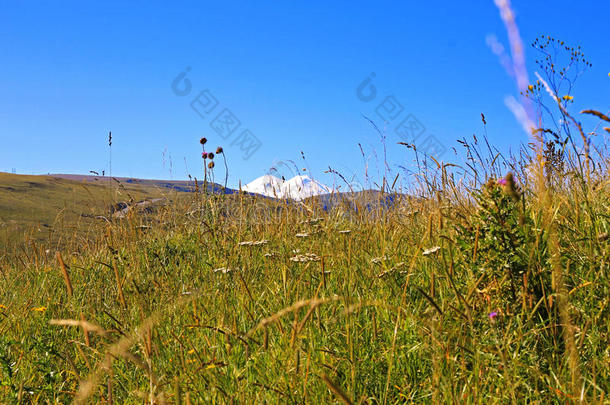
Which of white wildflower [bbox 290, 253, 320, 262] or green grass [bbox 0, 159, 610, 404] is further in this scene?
white wildflower [bbox 290, 253, 320, 262]

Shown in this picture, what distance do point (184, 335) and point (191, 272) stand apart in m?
1.20

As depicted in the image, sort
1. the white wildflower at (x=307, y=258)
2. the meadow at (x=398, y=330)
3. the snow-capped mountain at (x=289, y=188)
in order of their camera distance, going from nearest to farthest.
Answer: the meadow at (x=398, y=330)
the white wildflower at (x=307, y=258)
the snow-capped mountain at (x=289, y=188)

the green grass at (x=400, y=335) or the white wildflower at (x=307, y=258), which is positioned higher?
the white wildflower at (x=307, y=258)

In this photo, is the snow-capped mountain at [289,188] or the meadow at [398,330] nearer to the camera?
the meadow at [398,330]

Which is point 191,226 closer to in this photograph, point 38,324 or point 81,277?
point 81,277

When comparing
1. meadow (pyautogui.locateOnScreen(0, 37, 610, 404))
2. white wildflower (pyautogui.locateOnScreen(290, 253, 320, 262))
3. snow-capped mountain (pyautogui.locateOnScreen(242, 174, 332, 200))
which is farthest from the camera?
snow-capped mountain (pyautogui.locateOnScreen(242, 174, 332, 200))

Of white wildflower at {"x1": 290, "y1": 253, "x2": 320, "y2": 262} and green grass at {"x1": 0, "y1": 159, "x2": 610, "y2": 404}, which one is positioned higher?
white wildflower at {"x1": 290, "y1": 253, "x2": 320, "y2": 262}

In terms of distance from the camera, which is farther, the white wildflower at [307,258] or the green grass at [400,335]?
the white wildflower at [307,258]

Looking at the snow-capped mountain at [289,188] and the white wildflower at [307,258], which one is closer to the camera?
the white wildflower at [307,258]

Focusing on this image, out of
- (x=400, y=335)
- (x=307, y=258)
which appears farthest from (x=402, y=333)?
(x=307, y=258)

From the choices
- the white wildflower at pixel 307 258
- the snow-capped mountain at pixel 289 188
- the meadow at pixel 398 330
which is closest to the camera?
the meadow at pixel 398 330

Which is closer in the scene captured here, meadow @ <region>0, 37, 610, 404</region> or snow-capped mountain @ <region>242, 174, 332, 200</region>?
meadow @ <region>0, 37, 610, 404</region>

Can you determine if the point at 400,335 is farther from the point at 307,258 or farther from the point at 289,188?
the point at 289,188

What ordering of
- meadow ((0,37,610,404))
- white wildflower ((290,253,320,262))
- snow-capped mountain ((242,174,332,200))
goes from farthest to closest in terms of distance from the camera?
snow-capped mountain ((242,174,332,200))
white wildflower ((290,253,320,262))
meadow ((0,37,610,404))
